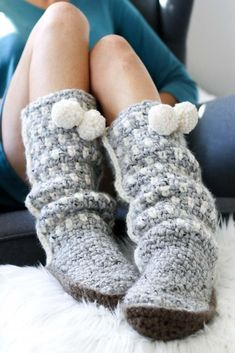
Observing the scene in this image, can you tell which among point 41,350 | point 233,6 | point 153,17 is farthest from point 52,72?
point 233,6

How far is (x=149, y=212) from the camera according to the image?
1.84 ft

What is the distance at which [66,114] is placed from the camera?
617 mm

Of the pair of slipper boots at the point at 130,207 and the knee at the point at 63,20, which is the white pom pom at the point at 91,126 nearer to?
the pair of slipper boots at the point at 130,207

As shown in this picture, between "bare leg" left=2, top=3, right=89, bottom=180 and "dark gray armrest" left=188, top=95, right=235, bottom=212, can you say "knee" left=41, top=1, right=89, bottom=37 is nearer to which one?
"bare leg" left=2, top=3, right=89, bottom=180

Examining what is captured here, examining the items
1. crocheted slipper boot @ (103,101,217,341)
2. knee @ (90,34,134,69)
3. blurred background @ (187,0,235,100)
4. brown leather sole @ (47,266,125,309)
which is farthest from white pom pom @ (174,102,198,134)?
blurred background @ (187,0,235,100)

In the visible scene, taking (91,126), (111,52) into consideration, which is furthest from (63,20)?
(91,126)

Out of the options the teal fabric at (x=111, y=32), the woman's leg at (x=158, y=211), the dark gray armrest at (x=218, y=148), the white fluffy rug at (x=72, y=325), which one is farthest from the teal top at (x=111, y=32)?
the white fluffy rug at (x=72, y=325)

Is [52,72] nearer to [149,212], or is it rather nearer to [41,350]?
[149,212]

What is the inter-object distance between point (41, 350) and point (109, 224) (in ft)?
0.62

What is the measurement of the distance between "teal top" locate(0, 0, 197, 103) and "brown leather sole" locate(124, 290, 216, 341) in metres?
0.52

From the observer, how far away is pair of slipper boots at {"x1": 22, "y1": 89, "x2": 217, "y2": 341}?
509mm

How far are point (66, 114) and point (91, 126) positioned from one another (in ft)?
0.11

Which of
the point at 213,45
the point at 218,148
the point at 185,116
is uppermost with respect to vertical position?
the point at 185,116

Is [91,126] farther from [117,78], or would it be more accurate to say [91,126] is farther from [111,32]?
[111,32]
